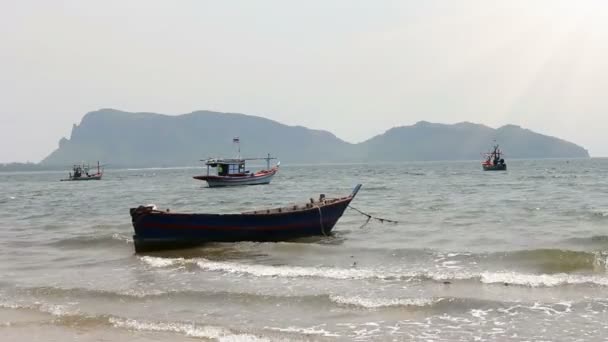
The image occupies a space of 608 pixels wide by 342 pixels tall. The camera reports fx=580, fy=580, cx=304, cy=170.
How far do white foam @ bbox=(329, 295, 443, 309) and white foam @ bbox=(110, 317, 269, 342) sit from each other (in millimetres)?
2664

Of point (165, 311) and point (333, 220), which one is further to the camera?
point (333, 220)

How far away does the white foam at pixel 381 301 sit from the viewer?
36.7 ft

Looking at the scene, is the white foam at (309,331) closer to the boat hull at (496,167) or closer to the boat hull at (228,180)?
the boat hull at (228,180)

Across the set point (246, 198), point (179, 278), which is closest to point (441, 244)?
point (179, 278)

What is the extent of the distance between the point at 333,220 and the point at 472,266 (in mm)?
7106

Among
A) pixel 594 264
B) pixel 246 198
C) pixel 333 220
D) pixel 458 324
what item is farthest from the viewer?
pixel 246 198

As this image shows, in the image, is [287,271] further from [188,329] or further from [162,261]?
[188,329]

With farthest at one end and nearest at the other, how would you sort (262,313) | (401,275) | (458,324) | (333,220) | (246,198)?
(246,198)
(333,220)
(401,275)
(262,313)
(458,324)

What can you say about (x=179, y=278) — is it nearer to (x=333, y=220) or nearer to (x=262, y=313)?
(x=262, y=313)

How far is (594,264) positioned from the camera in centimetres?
1506

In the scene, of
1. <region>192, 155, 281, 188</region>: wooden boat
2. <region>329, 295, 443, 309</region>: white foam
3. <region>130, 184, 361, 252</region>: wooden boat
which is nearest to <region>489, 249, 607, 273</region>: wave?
<region>329, 295, 443, 309</region>: white foam

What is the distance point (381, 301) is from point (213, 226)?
8.68 meters

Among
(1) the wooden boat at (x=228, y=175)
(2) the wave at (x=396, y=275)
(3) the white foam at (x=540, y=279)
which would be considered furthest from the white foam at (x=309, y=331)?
(1) the wooden boat at (x=228, y=175)

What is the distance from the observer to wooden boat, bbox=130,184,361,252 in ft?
60.1
